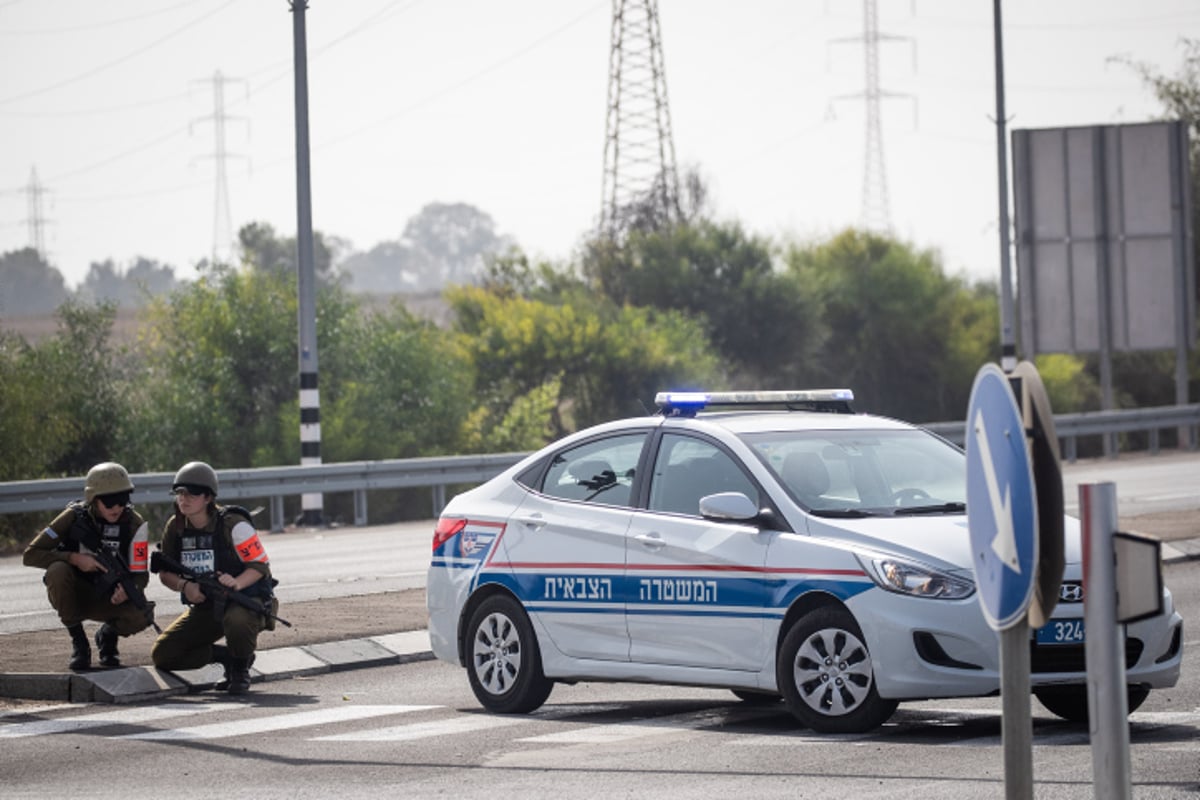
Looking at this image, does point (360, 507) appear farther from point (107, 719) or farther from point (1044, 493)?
point (1044, 493)

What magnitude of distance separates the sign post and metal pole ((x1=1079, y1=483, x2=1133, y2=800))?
124 millimetres

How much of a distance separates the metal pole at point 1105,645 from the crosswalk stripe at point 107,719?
7.26 meters

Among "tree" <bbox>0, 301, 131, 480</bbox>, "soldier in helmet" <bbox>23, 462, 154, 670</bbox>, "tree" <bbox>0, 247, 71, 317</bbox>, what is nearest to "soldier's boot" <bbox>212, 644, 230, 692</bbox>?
"soldier in helmet" <bbox>23, 462, 154, 670</bbox>

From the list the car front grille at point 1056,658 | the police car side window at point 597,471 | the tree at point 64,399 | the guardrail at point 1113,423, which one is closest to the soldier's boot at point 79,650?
the police car side window at point 597,471

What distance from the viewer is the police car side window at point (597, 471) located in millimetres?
10711

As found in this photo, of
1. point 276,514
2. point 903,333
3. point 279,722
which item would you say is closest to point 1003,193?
point 276,514

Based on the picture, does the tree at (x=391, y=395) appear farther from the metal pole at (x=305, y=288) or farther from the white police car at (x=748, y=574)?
the white police car at (x=748, y=574)

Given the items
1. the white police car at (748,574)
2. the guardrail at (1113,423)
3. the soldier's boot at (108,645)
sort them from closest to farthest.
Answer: the white police car at (748,574)
the soldier's boot at (108,645)
the guardrail at (1113,423)

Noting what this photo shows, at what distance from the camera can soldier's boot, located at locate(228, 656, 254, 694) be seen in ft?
39.3

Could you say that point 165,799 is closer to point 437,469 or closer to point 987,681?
point 987,681

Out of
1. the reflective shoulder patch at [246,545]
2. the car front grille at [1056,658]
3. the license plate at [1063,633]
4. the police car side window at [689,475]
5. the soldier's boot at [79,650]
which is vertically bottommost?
the soldier's boot at [79,650]

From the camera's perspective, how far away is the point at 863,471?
10211 mm

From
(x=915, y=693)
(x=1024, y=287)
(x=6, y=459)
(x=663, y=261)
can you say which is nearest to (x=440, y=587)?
(x=915, y=693)

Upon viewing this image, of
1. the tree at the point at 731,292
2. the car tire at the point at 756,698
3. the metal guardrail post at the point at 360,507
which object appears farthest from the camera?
the tree at the point at 731,292
